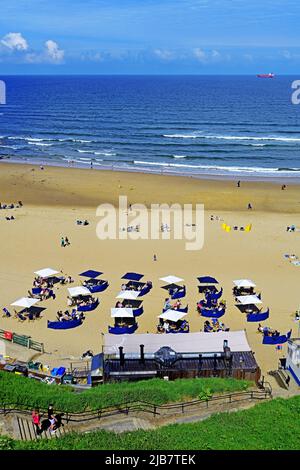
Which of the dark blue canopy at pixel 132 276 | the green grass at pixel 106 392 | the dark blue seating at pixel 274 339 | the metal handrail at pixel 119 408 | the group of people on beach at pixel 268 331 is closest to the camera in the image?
the metal handrail at pixel 119 408

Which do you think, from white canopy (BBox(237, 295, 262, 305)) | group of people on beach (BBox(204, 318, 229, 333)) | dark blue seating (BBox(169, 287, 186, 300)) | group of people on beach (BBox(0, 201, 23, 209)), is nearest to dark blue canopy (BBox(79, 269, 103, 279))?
dark blue seating (BBox(169, 287, 186, 300))

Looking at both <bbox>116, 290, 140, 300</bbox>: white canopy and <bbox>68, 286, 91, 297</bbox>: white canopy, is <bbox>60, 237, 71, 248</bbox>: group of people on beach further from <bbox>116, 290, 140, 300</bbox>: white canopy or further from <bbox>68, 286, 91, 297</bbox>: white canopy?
<bbox>116, 290, 140, 300</bbox>: white canopy

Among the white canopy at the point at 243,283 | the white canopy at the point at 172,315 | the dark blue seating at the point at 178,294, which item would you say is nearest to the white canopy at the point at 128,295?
the dark blue seating at the point at 178,294

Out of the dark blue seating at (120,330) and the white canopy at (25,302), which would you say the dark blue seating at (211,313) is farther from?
the white canopy at (25,302)

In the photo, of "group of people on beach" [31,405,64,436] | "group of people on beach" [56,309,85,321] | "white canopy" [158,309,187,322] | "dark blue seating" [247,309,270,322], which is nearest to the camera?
"group of people on beach" [31,405,64,436]

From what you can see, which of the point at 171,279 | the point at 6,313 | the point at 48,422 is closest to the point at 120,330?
the point at 171,279
